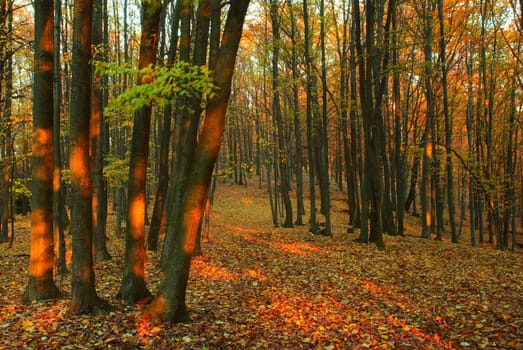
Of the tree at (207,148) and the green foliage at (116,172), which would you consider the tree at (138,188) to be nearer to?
the tree at (207,148)

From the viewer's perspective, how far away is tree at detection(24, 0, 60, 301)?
20.7ft

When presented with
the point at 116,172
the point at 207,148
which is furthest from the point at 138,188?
the point at 116,172

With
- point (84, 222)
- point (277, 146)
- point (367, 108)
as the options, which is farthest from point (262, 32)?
point (84, 222)

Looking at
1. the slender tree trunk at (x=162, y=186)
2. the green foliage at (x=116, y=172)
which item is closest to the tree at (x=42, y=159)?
the slender tree trunk at (x=162, y=186)

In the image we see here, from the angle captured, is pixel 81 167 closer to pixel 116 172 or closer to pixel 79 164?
pixel 79 164

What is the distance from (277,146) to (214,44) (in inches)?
409

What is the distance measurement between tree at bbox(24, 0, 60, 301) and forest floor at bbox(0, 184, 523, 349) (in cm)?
46

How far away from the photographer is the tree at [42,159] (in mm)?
6320

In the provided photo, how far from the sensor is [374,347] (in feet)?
17.8

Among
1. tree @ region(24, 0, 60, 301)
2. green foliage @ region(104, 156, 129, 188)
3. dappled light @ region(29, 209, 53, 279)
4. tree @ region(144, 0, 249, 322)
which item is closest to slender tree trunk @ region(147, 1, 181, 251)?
green foliage @ region(104, 156, 129, 188)

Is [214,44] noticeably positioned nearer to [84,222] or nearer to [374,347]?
[84,222]

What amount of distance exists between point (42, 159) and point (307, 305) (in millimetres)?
5203

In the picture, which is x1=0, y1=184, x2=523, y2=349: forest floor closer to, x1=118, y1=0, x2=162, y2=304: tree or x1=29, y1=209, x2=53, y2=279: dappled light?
x1=118, y1=0, x2=162, y2=304: tree

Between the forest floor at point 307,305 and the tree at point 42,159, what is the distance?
0.46 meters
